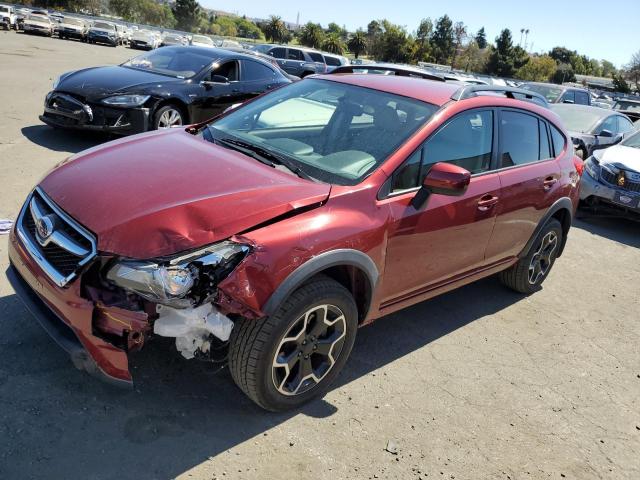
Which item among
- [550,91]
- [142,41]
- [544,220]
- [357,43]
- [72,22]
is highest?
[357,43]

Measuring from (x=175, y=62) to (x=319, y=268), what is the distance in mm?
7130

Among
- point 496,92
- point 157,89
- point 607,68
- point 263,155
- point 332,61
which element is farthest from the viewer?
point 607,68

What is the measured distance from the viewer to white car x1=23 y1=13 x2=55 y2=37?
3559 centimetres

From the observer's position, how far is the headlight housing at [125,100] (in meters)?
7.53

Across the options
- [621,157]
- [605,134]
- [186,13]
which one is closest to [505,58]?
[186,13]

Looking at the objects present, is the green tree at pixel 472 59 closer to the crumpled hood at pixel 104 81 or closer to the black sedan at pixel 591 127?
the black sedan at pixel 591 127

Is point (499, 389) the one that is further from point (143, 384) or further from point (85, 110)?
point (85, 110)

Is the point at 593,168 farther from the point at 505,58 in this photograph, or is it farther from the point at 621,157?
the point at 505,58

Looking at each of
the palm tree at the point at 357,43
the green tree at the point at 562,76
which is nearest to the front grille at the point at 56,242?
the palm tree at the point at 357,43

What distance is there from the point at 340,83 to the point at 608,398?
2.97 meters

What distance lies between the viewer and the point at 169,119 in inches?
323

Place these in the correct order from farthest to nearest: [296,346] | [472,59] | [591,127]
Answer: [472,59] → [591,127] → [296,346]

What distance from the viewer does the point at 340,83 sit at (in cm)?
420

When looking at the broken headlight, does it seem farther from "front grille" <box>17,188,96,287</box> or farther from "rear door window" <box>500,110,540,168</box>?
"rear door window" <box>500,110,540,168</box>
